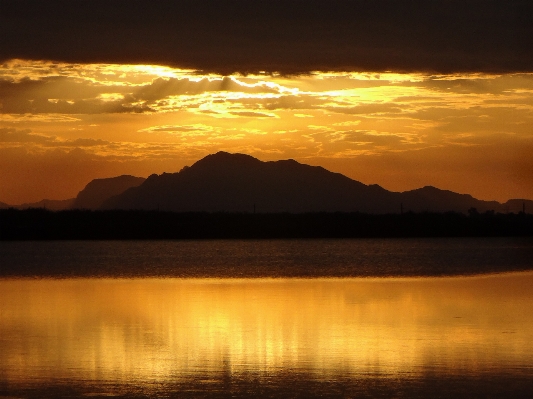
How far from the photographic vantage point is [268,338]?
16.9 metres

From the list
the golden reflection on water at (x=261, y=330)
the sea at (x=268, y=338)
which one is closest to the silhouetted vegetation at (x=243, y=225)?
the sea at (x=268, y=338)

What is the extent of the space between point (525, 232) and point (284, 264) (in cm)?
6590

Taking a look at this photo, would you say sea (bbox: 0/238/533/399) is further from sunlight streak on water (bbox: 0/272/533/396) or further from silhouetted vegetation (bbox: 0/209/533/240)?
silhouetted vegetation (bbox: 0/209/533/240)

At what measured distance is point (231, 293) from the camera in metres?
26.6

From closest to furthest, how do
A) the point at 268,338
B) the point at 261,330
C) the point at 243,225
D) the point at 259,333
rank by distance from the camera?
the point at 268,338
the point at 259,333
the point at 261,330
the point at 243,225

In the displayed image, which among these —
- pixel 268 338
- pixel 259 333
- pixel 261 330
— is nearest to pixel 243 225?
pixel 261 330

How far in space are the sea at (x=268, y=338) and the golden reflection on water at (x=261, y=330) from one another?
37 millimetres

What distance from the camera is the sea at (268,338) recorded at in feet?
41.7

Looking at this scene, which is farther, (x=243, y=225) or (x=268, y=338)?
(x=243, y=225)

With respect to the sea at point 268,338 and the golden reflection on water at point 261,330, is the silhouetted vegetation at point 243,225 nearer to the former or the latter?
the sea at point 268,338

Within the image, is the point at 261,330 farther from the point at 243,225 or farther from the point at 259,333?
the point at 243,225

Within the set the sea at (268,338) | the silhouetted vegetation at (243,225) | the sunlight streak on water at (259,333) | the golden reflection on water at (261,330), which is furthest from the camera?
the silhouetted vegetation at (243,225)

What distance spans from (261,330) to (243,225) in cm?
9016

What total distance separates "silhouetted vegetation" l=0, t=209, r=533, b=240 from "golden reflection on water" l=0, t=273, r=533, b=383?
71.6 metres
